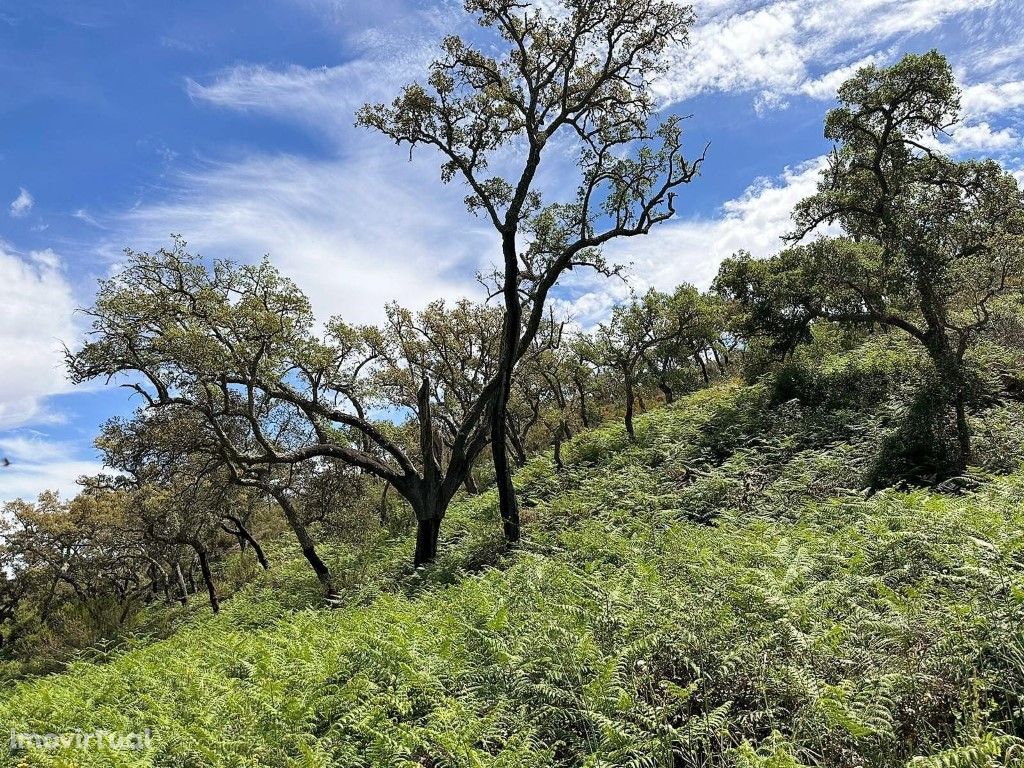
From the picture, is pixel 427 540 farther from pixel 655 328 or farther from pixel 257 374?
pixel 655 328

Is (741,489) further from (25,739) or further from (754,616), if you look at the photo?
(25,739)

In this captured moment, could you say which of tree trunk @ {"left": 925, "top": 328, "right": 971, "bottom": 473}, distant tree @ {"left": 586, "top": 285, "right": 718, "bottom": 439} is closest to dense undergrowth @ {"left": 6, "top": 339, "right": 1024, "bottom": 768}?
tree trunk @ {"left": 925, "top": 328, "right": 971, "bottom": 473}

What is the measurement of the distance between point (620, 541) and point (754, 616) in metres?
5.16

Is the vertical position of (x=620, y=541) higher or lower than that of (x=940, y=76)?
lower

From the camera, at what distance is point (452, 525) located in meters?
19.2

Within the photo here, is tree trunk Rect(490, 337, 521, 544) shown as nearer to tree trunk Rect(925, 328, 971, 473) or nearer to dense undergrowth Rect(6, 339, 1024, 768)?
dense undergrowth Rect(6, 339, 1024, 768)

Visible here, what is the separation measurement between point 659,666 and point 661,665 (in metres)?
0.03

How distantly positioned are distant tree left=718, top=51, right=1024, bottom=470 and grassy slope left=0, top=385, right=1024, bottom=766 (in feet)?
18.0

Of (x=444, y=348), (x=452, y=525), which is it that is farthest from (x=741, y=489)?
(x=444, y=348)

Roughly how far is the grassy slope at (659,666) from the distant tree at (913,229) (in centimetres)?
549

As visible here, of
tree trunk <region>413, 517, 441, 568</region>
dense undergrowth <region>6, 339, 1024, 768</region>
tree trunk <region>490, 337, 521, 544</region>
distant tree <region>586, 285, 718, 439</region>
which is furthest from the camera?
distant tree <region>586, 285, 718, 439</region>

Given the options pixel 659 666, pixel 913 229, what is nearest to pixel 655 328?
pixel 913 229

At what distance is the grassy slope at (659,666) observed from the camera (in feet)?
13.6

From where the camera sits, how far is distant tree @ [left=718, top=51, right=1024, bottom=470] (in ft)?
42.3
